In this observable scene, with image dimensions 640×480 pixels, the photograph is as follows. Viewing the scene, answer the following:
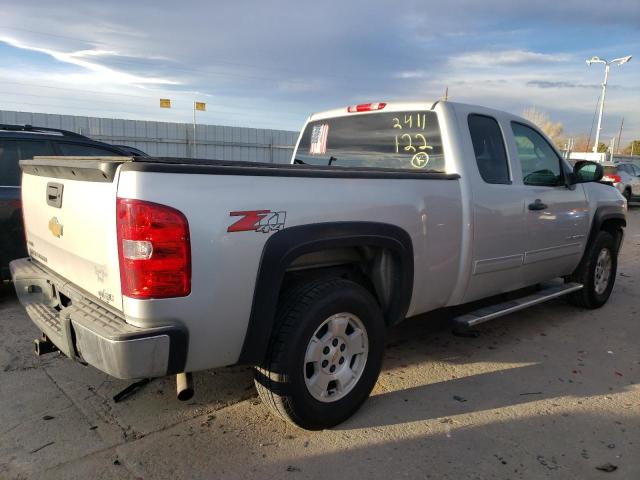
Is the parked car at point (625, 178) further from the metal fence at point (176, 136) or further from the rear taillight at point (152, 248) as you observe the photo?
the rear taillight at point (152, 248)

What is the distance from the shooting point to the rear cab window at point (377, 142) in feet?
12.8

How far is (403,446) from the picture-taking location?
290cm

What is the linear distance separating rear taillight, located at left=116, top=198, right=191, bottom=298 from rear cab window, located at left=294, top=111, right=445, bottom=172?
209cm

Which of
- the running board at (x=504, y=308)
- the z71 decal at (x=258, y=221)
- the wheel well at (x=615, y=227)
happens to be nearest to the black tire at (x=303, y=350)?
the z71 decal at (x=258, y=221)

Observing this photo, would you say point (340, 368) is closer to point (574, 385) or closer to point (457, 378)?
point (457, 378)

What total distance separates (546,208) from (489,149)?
2.80ft

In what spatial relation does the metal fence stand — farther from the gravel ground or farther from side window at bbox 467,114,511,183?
the gravel ground

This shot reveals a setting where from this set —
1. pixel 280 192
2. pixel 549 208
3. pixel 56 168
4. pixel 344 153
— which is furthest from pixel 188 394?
pixel 549 208

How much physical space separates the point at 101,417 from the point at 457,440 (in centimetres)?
212

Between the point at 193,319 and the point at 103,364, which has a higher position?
the point at 193,319

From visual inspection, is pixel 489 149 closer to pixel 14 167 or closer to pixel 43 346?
pixel 43 346

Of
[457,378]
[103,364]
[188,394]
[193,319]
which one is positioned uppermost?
[193,319]

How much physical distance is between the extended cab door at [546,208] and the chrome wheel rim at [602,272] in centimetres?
63

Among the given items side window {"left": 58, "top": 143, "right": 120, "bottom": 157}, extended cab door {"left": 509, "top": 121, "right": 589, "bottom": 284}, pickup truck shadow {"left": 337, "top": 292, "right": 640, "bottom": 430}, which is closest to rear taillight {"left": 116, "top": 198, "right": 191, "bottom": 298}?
pickup truck shadow {"left": 337, "top": 292, "right": 640, "bottom": 430}
